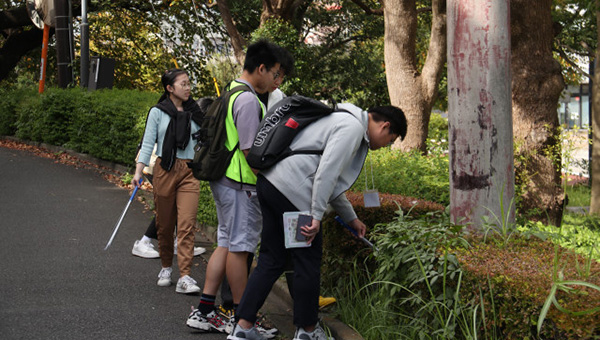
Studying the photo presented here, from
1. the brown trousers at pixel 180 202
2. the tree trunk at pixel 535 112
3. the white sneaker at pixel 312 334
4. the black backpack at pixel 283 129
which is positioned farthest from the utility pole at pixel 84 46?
the white sneaker at pixel 312 334

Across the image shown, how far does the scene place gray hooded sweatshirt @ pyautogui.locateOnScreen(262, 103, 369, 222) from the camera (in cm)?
437

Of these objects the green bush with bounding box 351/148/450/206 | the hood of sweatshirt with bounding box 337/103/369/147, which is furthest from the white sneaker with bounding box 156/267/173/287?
the hood of sweatshirt with bounding box 337/103/369/147

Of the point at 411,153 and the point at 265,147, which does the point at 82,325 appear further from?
the point at 411,153

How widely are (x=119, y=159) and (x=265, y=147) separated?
10011 mm

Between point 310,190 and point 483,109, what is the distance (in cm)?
131

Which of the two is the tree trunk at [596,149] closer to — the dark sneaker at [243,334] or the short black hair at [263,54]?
the short black hair at [263,54]

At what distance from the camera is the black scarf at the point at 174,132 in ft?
20.7

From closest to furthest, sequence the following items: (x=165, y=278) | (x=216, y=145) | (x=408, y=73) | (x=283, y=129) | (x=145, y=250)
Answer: (x=283, y=129)
(x=216, y=145)
(x=165, y=278)
(x=145, y=250)
(x=408, y=73)

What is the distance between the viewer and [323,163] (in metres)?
4.37

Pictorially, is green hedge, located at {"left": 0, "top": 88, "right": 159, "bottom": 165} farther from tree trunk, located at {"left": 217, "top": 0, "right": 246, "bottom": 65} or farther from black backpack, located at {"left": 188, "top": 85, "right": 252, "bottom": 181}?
black backpack, located at {"left": 188, "top": 85, "right": 252, "bottom": 181}

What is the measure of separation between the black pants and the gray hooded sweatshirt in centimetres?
9

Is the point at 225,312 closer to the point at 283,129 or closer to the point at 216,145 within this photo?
the point at 216,145

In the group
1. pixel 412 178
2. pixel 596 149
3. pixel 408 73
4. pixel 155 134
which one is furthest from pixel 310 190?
pixel 596 149

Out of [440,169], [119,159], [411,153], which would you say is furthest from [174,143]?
[119,159]
